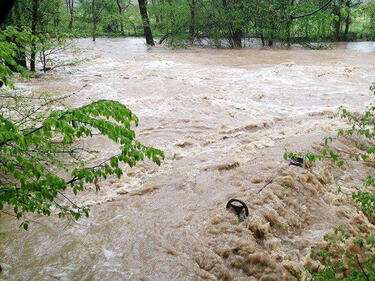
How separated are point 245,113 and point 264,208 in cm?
476

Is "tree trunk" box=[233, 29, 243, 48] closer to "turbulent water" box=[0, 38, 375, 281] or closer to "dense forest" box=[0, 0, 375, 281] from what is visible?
"dense forest" box=[0, 0, 375, 281]

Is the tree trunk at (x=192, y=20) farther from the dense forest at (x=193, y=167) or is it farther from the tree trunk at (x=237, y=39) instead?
the dense forest at (x=193, y=167)

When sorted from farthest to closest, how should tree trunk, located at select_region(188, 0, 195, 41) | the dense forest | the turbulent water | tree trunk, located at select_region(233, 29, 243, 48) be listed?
tree trunk, located at select_region(233, 29, 243, 48), tree trunk, located at select_region(188, 0, 195, 41), the turbulent water, the dense forest

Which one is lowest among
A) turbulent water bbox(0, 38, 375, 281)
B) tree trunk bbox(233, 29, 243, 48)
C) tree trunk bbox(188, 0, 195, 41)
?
turbulent water bbox(0, 38, 375, 281)

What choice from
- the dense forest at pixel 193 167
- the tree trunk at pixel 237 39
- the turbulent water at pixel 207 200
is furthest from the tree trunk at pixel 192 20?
the turbulent water at pixel 207 200

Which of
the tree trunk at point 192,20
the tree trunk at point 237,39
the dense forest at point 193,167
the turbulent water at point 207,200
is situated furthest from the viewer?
the tree trunk at point 237,39

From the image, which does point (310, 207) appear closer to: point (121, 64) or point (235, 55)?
point (121, 64)

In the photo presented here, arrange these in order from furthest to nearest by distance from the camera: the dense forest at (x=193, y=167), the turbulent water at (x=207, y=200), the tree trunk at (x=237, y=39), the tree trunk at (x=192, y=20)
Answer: the tree trunk at (x=237, y=39) → the tree trunk at (x=192, y=20) → the turbulent water at (x=207, y=200) → the dense forest at (x=193, y=167)

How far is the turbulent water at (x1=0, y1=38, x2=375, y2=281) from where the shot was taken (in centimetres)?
430

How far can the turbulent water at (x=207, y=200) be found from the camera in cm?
430

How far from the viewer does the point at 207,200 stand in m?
5.57

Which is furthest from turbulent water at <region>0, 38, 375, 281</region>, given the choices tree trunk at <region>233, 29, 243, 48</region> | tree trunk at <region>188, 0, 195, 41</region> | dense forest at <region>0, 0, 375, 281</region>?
tree trunk at <region>188, 0, 195, 41</region>

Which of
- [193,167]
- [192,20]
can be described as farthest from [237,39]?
[193,167]

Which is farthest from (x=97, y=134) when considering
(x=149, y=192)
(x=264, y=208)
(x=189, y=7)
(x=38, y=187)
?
(x=189, y=7)
